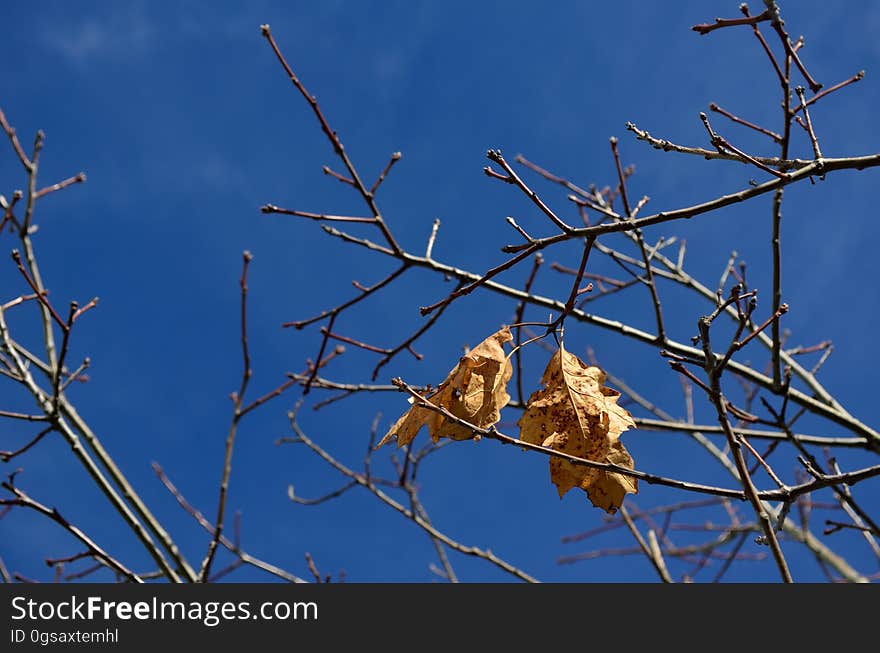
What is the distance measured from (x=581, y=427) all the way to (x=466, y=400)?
0.33m

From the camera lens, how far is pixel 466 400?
2.11 m

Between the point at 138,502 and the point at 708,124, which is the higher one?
the point at 708,124

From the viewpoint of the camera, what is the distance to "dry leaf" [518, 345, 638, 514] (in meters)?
2.04

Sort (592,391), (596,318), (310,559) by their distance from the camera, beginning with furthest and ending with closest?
(310,559) < (596,318) < (592,391)

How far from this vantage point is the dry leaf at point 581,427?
2.04m

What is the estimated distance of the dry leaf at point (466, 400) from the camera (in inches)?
82.3

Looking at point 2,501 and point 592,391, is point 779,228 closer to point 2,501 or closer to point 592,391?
point 592,391

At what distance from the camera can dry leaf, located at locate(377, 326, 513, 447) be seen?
82.3 inches

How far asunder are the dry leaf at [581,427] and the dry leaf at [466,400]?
0.42ft

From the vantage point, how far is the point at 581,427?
6.92 ft

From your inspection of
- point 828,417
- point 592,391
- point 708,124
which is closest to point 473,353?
point 592,391

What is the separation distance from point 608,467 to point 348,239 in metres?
1.69

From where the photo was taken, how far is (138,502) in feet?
11.1

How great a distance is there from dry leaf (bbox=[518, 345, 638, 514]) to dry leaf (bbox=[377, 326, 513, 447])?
0.42 feet
